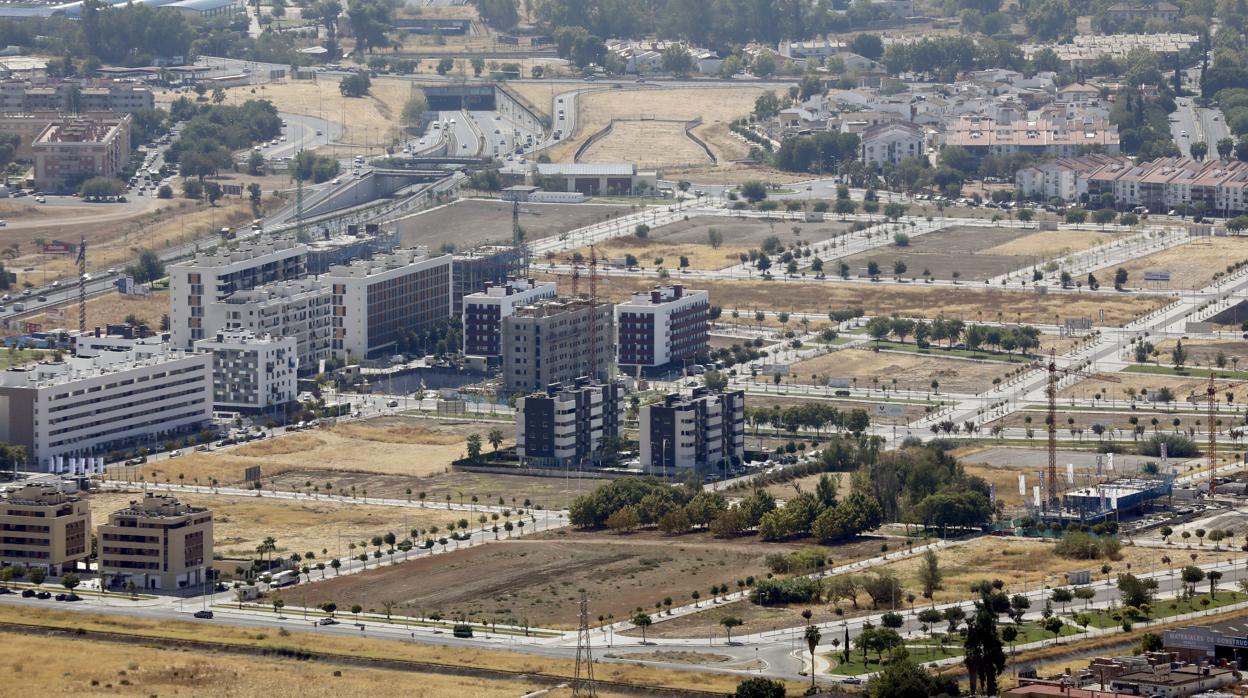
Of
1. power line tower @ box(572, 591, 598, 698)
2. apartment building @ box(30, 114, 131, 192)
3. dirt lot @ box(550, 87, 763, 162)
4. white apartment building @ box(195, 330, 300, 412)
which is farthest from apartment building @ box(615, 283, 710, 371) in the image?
dirt lot @ box(550, 87, 763, 162)

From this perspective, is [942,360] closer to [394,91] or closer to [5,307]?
[5,307]

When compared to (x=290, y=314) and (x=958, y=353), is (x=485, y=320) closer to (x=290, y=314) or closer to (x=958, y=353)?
(x=290, y=314)

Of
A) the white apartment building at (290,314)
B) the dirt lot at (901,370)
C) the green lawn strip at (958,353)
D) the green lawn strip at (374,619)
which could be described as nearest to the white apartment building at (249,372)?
the white apartment building at (290,314)

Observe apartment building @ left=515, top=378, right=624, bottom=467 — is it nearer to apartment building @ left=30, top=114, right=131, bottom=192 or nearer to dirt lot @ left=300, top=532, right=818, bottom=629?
dirt lot @ left=300, top=532, right=818, bottom=629

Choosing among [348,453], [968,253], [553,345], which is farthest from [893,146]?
[348,453]

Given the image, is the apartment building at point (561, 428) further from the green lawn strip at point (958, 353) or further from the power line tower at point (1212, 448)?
the green lawn strip at point (958, 353)

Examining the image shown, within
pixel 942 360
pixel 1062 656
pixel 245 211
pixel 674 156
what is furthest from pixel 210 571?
pixel 674 156
